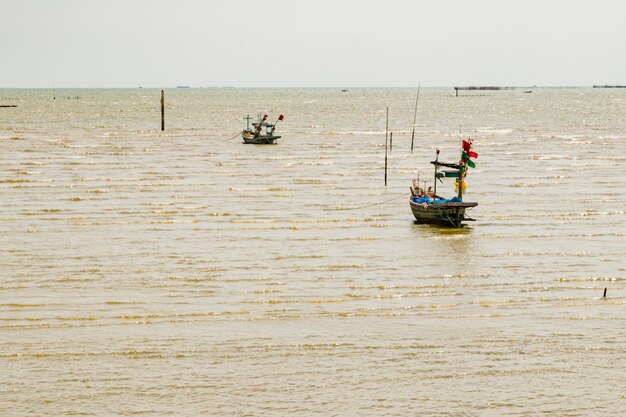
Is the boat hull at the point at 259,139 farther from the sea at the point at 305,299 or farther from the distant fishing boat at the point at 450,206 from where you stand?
the distant fishing boat at the point at 450,206

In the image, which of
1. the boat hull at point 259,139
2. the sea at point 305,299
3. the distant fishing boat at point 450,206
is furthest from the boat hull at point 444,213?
the boat hull at point 259,139

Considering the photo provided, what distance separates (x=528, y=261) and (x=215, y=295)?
10.6 m

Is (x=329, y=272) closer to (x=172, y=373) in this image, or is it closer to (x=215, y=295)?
(x=215, y=295)

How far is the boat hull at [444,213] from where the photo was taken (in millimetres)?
33562

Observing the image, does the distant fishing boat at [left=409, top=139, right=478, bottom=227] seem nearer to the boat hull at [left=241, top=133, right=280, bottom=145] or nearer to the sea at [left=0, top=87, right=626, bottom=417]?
the sea at [left=0, top=87, right=626, bottom=417]

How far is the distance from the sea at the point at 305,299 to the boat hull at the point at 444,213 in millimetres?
557

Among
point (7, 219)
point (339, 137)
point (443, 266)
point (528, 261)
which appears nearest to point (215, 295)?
point (443, 266)

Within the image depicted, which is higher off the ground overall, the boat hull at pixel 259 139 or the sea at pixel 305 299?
the boat hull at pixel 259 139

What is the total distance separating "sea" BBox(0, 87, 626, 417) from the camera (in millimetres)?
15812

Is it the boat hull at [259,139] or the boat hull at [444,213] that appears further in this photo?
the boat hull at [259,139]

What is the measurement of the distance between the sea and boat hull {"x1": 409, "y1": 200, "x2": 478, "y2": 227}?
1.83 ft

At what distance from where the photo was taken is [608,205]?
3884 cm

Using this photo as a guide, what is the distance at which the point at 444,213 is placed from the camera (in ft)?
111

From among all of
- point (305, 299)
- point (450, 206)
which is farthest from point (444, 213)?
point (305, 299)
